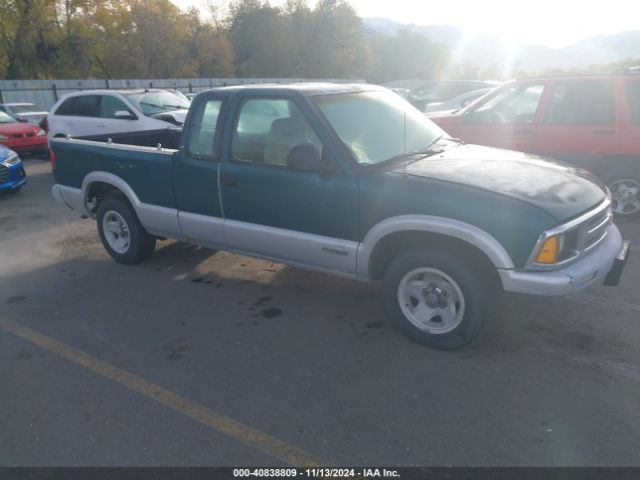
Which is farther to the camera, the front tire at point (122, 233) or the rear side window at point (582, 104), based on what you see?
the rear side window at point (582, 104)

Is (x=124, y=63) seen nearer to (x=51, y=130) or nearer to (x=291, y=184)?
(x=51, y=130)

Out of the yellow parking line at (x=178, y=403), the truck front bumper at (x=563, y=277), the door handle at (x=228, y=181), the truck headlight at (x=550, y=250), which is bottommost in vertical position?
the yellow parking line at (x=178, y=403)

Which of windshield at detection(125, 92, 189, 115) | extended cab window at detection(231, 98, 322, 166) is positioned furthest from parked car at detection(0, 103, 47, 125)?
extended cab window at detection(231, 98, 322, 166)

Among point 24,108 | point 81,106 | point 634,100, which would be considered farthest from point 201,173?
point 24,108

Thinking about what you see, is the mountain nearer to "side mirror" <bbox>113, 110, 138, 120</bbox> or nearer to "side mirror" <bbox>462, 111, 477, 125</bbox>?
"side mirror" <bbox>113, 110, 138, 120</bbox>

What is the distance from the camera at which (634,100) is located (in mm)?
6395

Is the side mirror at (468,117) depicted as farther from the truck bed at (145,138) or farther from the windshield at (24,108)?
the windshield at (24,108)

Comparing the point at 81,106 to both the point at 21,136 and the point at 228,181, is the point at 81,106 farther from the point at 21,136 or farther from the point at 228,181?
the point at 228,181

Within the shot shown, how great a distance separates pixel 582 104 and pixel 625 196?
1.33 metres

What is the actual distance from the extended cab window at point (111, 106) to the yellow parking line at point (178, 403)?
750 centimetres

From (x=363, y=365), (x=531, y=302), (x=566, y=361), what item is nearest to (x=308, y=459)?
(x=363, y=365)

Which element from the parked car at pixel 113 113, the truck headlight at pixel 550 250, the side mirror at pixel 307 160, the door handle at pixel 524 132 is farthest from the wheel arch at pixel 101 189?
the door handle at pixel 524 132

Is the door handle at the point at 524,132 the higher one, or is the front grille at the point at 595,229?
the door handle at the point at 524,132

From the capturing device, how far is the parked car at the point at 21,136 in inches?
521
